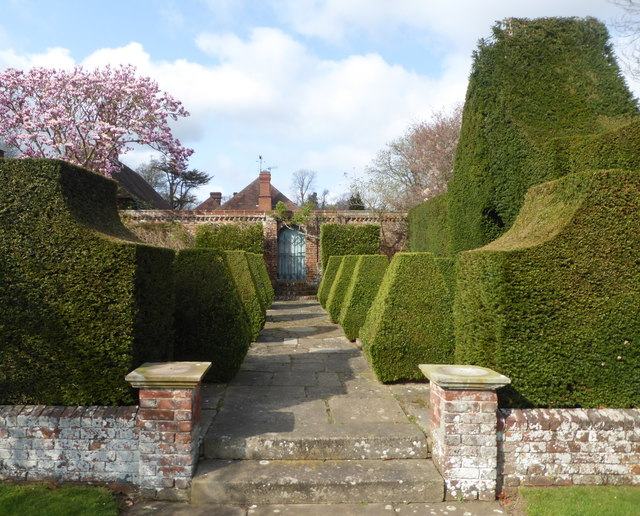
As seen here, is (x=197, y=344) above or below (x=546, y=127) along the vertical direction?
below

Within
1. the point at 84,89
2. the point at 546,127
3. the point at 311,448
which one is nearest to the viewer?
the point at 311,448

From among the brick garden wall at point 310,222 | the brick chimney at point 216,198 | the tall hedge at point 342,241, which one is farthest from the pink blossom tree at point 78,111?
the brick chimney at point 216,198

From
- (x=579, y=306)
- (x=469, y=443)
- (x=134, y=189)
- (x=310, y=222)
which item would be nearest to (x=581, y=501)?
(x=469, y=443)

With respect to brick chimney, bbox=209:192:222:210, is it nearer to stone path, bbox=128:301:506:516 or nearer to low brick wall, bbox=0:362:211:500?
stone path, bbox=128:301:506:516

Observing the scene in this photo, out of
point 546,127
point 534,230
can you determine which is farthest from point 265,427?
point 546,127

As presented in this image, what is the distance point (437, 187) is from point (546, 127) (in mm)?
16297

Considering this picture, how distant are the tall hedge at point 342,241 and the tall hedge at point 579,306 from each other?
1416 centimetres

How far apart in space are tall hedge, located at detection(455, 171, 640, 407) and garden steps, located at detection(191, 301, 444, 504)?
1042 mm

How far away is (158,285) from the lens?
4.11 metres

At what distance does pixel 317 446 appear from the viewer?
3.68 m

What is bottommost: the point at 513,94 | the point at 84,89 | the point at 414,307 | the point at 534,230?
the point at 414,307

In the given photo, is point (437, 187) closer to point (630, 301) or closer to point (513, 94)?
point (513, 94)

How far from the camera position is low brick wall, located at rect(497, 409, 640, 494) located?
11.2 feet

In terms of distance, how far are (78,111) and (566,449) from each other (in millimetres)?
18605
